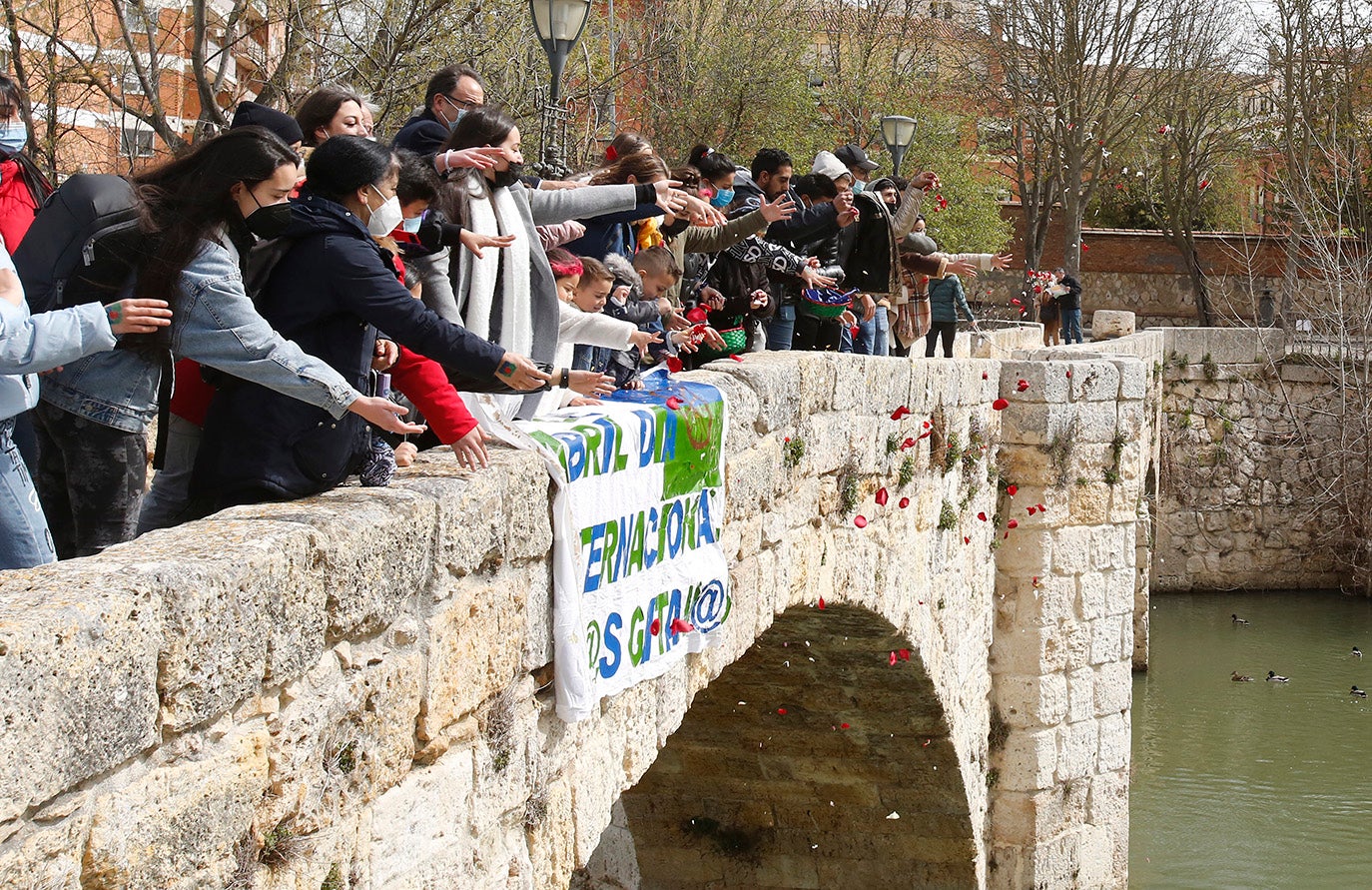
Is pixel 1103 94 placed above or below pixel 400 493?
above

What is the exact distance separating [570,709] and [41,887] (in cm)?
193

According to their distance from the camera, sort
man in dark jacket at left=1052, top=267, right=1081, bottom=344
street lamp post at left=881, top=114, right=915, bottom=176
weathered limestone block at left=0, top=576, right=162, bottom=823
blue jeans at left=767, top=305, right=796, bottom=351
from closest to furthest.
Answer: weathered limestone block at left=0, top=576, right=162, bottom=823 → blue jeans at left=767, top=305, right=796, bottom=351 → street lamp post at left=881, top=114, right=915, bottom=176 → man in dark jacket at left=1052, top=267, right=1081, bottom=344

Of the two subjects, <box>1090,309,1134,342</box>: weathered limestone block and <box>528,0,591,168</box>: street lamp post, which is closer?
<box>528,0,591,168</box>: street lamp post

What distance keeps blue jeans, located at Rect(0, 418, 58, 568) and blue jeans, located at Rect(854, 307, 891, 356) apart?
269 inches

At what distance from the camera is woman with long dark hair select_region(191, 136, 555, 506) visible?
323 centimetres

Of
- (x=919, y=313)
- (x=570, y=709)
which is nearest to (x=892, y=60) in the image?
(x=919, y=313)

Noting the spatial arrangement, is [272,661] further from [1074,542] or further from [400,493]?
[1074,542]

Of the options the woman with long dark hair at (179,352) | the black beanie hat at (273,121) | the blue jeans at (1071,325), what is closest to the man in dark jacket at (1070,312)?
the blue jeans at (1071,325)

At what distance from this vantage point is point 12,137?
4.07 metres

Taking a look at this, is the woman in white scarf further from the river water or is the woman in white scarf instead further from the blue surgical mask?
the river water

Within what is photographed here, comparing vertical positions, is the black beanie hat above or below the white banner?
above

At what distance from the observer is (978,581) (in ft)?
32.1

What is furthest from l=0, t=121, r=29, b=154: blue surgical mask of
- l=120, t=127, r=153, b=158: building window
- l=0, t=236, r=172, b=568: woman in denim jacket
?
l=120, t=127, r=153, b=158: building window

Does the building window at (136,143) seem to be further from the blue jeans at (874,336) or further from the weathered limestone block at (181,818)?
the weathered limestone block at (181,818)
